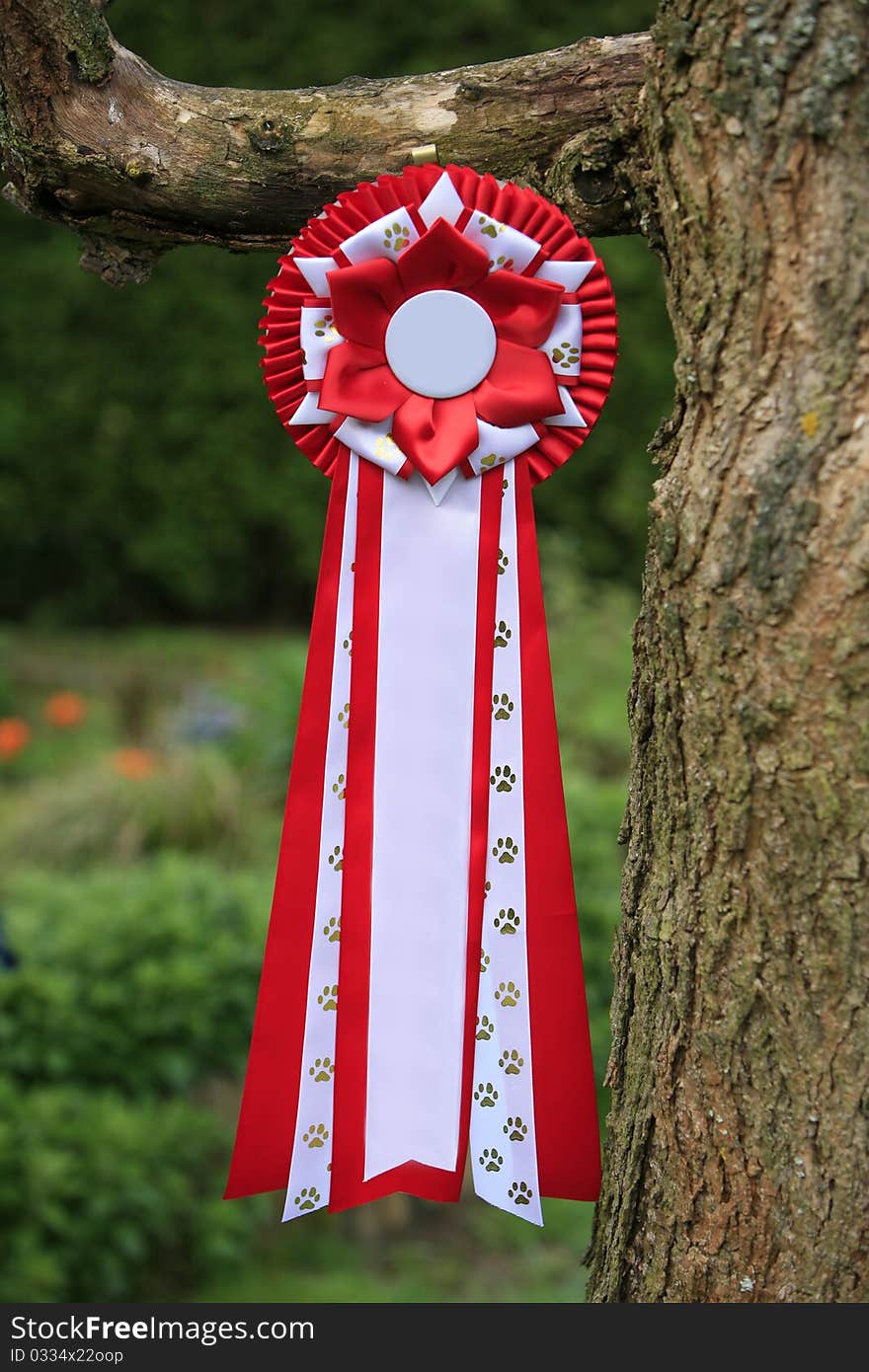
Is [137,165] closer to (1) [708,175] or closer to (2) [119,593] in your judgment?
(1) [708,175]

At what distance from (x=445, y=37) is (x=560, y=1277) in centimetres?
387

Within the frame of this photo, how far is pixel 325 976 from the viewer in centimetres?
107

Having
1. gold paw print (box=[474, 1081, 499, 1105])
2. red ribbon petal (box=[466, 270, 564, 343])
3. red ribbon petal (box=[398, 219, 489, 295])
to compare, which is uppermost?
red ribbon petal (box=[398, 219, 489, 295])

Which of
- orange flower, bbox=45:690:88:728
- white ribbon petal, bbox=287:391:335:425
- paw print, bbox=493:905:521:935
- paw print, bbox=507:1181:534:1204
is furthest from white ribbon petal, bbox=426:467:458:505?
orange flower, bbox=45:690:88:728

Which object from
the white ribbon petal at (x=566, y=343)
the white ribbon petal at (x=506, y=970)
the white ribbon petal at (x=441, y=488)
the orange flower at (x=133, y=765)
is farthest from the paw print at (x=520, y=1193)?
the orange flower at (x=133, y=765)

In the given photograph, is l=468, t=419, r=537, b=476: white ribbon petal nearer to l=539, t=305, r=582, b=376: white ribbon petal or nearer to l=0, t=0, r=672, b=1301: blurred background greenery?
l=539, t=305, r=582, b=376: white ribbon petal

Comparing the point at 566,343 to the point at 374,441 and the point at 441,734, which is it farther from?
the point at 441,734

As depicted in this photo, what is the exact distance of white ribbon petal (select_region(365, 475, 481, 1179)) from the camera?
3.35ft

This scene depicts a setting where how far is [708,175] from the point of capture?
2.78 ft

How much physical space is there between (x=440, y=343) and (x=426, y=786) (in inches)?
14.4

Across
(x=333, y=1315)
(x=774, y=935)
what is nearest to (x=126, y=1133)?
(x=333, y=1315)

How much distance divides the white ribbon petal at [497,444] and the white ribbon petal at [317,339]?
0.14 meters

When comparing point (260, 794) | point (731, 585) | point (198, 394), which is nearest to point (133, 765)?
point (260, 794)

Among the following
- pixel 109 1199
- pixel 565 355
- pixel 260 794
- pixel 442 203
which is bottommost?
pixel 109 1199
